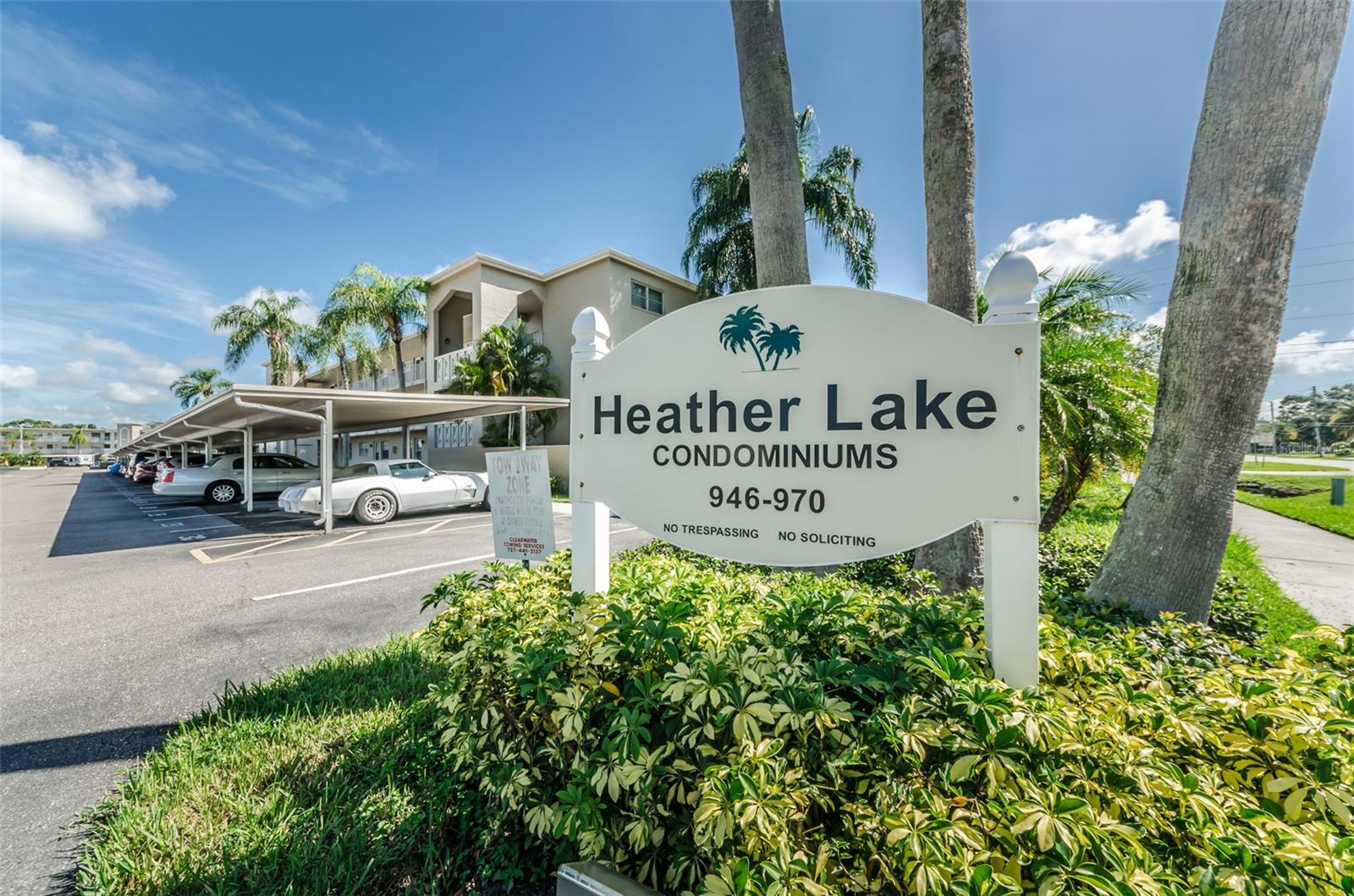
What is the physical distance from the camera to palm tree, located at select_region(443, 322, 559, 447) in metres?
17.5

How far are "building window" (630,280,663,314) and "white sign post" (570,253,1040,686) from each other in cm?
1763

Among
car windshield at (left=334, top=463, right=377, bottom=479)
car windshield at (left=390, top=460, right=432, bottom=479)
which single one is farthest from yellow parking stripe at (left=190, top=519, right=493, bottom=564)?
car windshield at (left=334, top=463, right=377, bottom=479)

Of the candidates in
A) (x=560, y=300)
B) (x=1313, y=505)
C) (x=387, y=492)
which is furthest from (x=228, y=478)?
(x=1313, y=505)

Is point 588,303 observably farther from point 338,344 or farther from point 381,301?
point 338,344

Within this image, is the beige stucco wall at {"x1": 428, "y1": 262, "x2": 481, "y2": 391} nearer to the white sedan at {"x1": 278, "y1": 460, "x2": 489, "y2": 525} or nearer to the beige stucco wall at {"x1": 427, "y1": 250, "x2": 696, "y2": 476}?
the beige stucco wall at {"x1": 427, "y1": 250, "x2": 696, "y2": 476}

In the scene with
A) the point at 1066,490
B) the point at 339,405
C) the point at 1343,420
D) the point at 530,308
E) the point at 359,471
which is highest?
the point at 530,308

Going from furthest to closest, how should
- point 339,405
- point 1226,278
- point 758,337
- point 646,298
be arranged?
point 646,298
point 339,405
point 1226,278
point 758,337

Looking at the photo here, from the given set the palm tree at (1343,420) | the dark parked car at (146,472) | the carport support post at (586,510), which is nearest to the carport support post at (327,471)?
the carport support post at (586,510)

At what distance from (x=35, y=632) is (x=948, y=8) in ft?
30.8

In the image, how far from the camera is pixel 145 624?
495 centimetres

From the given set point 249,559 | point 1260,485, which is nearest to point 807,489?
point 249,559

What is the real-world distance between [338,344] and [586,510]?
85.7 feet

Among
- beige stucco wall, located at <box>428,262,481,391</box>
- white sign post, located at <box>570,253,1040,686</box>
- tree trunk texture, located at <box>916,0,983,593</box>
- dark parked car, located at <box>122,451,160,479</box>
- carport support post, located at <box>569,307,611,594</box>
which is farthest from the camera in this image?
dark parked car, located at <box>122,451,160,479</box>

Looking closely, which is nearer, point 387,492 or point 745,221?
point 387,492
